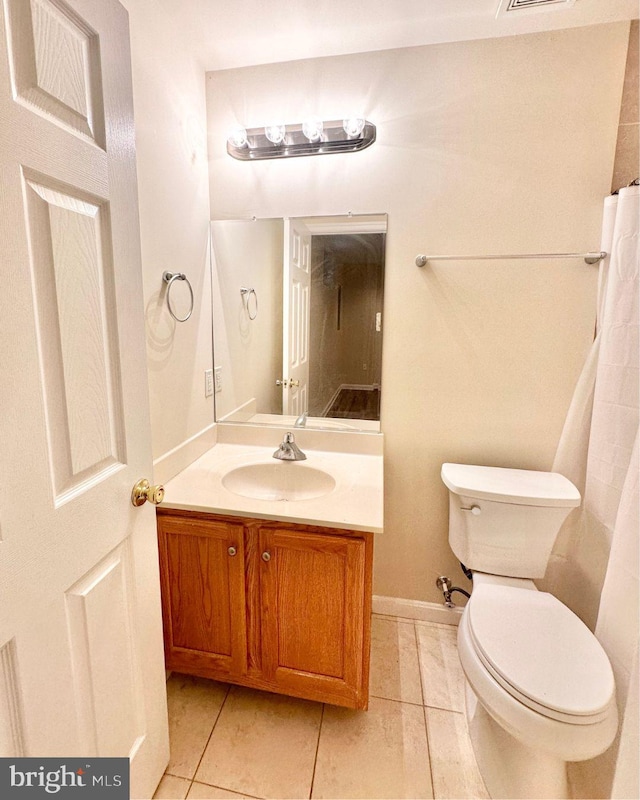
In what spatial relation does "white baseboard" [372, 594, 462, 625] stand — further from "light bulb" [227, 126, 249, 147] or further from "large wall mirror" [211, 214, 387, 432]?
"light bulb" [227, 126, 249, 147]

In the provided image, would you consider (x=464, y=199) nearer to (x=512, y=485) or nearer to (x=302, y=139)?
(x=302, y=139)

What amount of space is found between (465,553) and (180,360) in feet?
4.38

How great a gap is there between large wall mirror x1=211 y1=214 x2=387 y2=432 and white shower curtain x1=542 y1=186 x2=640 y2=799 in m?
0.80

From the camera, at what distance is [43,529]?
66 cm

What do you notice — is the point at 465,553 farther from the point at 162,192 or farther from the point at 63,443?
the point at 162,192

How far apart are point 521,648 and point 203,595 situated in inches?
39.1

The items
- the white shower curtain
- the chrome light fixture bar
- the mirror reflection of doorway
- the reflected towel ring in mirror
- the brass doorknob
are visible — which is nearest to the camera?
the brass doorknob

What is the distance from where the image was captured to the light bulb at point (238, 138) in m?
1.52

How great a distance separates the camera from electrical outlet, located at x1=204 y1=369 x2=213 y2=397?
166cm

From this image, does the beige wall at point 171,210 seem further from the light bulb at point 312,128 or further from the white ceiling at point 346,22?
the light bulb at point 312,128

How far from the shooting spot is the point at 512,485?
1.41 m

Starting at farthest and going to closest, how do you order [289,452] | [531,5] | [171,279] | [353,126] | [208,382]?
[208,382], [289,452], [353,126], [171,279], [531,5]

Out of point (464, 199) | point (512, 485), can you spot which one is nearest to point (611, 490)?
point (512, 485)

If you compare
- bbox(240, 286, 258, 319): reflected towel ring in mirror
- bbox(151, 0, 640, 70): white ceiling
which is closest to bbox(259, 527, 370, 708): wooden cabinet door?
bbox(240, 286, 258, 319): reflected towel ring in mirror
